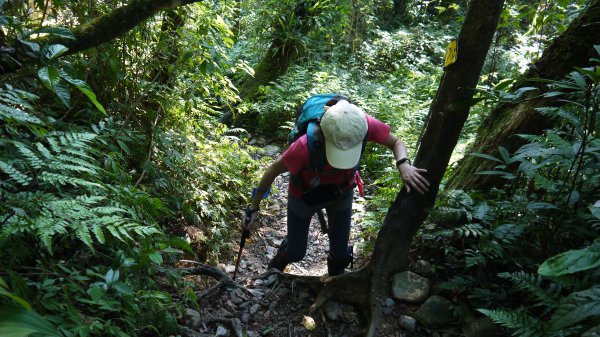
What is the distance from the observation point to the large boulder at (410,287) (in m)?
3.10

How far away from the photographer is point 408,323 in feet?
9.77

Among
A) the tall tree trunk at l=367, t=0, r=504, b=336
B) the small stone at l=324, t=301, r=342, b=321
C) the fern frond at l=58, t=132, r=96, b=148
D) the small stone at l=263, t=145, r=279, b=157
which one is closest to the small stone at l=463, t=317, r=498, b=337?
the tall tree trunk at l=367, t=0, r=504, b=336

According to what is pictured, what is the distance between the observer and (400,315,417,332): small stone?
2.95 metres

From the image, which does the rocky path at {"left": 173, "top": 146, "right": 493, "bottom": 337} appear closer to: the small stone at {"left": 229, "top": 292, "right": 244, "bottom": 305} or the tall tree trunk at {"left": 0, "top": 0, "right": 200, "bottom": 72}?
the small stone at {"left": 229, "top": 292, "right": 244, "bottom": 305}

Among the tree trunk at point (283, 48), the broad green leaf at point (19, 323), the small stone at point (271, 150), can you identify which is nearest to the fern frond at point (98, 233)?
the broad green leaf at point (19, 323)

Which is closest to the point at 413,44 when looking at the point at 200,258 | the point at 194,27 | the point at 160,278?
the point at 194,27

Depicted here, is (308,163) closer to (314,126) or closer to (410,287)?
(314,126)

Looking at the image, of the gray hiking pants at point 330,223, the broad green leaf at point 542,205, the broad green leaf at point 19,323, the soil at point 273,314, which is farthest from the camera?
the gray hiking pants at point 330,223

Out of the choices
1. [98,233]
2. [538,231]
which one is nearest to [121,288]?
[98,233]

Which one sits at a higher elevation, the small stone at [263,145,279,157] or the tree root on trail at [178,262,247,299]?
the small stone at [263,145,279,157]

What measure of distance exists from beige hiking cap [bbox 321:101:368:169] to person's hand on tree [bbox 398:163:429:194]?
16.6 inches

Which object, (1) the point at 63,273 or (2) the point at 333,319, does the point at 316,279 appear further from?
(1) the point at 63,273

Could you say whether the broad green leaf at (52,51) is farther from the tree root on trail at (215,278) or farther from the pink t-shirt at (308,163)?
the tree root on trail at (215,278)

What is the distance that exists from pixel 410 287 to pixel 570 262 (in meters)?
1.60
